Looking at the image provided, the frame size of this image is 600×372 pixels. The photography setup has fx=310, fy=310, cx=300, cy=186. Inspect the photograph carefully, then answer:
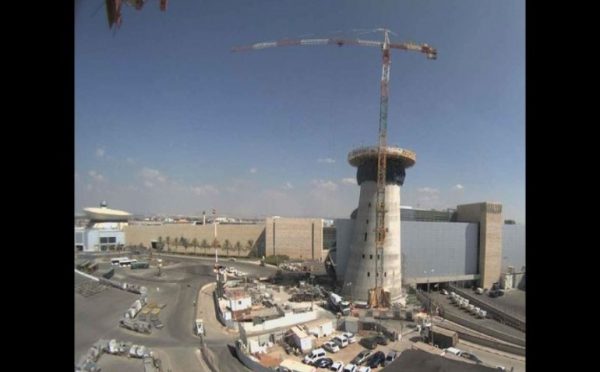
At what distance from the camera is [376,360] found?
25.4 feet

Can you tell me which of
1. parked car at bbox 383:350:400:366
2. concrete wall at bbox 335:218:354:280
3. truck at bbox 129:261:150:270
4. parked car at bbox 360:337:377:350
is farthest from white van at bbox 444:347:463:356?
truck at bbox 129:261:150:270

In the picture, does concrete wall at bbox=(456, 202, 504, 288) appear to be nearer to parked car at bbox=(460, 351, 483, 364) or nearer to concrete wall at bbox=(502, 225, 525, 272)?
concrete wall at bbox=(502, 225, 525, 272)

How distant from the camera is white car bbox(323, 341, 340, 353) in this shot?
8.45 metres

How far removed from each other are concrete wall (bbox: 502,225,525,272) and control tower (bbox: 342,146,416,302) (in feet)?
30.2

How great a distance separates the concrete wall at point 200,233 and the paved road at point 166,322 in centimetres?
865

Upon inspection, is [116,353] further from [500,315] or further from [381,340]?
[500,315]

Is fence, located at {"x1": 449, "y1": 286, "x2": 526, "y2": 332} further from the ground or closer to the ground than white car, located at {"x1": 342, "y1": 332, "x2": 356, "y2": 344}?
closer to the ground

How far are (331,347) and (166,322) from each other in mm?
5581

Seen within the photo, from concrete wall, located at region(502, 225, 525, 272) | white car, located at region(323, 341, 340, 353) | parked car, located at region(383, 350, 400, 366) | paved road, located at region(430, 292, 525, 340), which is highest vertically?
concrete wall, located at region(502, 225, 525, 272)

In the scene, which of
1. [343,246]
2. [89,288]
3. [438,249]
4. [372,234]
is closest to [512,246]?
[438,249]

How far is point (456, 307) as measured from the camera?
13438 mm

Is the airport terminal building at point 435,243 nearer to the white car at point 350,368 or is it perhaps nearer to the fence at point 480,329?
the fence at point 480,329
